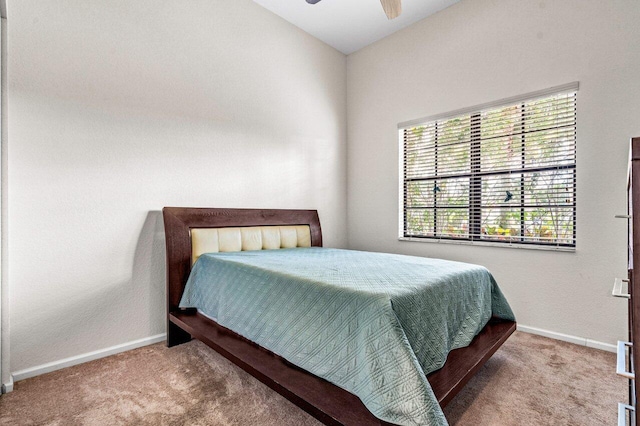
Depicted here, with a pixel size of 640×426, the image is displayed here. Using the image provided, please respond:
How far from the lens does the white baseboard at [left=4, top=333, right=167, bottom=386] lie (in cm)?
184

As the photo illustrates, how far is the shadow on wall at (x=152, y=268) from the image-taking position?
2312 millimetres

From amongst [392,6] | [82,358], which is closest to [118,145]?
[82,358]

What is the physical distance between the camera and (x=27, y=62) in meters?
1.88

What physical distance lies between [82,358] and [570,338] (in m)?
3.49

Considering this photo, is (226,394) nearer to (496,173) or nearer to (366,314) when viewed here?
(366,314)


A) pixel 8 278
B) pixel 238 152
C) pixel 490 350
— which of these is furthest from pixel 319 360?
pixel 238 152

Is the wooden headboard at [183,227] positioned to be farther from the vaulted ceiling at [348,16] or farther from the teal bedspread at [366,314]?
the vaulted ceiling at [348,16]

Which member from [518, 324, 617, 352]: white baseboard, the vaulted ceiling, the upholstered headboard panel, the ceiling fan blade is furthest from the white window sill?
the vaulted ceiling

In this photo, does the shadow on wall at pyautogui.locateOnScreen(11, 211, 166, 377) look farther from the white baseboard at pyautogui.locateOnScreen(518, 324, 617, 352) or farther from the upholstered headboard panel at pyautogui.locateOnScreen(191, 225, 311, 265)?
the white baseboard at pyautogui.locateOnScreen(518, 324, 617, 352)

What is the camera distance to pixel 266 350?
1631 mm

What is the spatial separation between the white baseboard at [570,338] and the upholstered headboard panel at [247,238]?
2076mm

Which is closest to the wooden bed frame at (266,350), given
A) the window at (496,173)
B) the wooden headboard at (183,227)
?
the wooden headboard at (183,227)

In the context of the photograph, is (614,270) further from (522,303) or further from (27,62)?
(27,62)

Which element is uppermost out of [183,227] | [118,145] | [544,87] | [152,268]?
[544,87]
